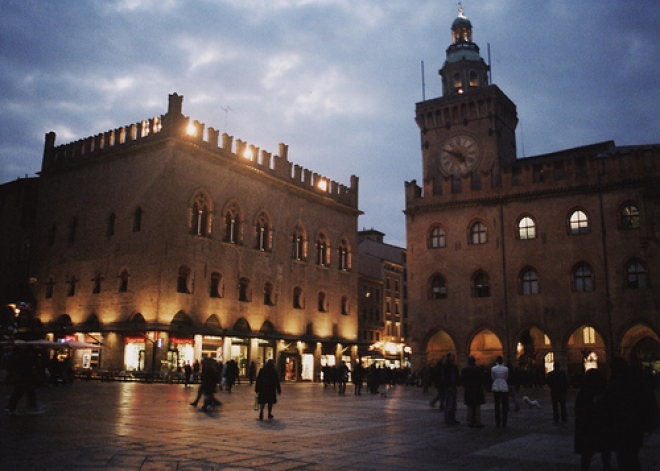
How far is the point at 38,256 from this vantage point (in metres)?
40.4

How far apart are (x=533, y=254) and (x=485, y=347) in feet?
21.1

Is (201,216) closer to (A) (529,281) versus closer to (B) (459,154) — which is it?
(B) (459,154)

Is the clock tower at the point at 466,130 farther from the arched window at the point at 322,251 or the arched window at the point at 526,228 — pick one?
the arched window at the point at 322,251

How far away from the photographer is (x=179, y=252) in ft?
112

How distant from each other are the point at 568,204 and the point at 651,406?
3135cm

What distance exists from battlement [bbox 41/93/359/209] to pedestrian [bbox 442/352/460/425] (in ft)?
81.3

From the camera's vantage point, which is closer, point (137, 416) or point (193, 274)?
point (137, 416)

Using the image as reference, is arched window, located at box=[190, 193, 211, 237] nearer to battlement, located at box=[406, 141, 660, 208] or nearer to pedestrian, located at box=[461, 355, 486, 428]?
battlement, located at box=[406, 141, 660, 208]

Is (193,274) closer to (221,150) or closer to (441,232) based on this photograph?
(221,150)

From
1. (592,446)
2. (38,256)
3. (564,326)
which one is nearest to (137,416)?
(592,446)

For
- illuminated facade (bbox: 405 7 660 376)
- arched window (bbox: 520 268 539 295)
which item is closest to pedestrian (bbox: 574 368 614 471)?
illuminated facade (bbox: 405 7 660 376)

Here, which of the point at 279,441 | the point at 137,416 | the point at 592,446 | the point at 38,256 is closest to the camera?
the point at 592,446

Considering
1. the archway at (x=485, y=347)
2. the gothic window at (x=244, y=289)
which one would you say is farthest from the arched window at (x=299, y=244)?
the archway at (x=485, y=347)

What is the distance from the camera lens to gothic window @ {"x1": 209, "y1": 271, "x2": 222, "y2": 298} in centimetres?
3626
